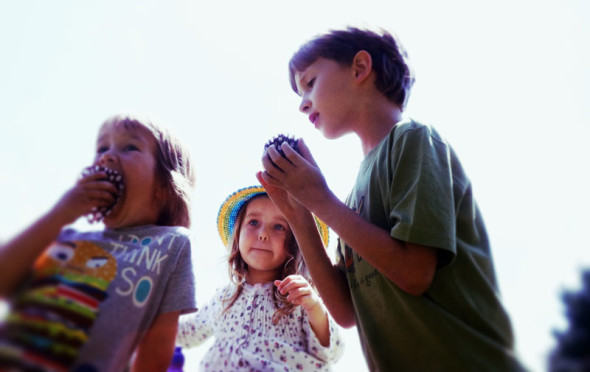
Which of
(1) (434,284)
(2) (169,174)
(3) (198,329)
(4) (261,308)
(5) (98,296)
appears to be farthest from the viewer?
(3) (198,329)

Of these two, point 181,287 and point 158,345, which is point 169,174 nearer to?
point 181,287

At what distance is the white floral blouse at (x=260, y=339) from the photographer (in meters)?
2.10

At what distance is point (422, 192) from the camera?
56.6 inches

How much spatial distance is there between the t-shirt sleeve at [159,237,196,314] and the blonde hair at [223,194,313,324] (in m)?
0.80

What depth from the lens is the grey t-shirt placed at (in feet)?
3.45

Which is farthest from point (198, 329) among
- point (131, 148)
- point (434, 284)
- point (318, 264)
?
point (434, 284)

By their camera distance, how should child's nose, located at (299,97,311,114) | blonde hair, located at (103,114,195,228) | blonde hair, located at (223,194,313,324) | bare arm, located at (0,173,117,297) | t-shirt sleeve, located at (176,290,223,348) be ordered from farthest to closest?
t-shirt sleeve, located at (176,290,223,348)
blonde hair, located at (223,194,313,324)
child's nose, located at (299,97,311,114)
blonde hair, located at (103,114,195,228)
bare arm, located at (0,173,117,297)

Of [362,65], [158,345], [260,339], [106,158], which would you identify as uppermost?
[362,65]

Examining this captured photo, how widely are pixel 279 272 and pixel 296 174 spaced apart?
107cm

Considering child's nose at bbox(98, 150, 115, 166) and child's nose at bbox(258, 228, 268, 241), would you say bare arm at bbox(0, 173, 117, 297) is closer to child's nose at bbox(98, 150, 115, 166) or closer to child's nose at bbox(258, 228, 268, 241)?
child's nose at bbox(98, 150, 115, 166)

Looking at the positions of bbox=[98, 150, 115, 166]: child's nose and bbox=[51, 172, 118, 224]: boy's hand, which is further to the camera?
bbox=[98, 150, 115, 166]: child's nose

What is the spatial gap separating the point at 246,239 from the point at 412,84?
121cm

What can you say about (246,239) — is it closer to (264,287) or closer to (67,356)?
(264,287)

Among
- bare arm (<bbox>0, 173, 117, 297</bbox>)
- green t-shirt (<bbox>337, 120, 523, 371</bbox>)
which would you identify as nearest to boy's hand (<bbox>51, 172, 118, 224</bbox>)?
bare arm (<bbox>0, 173, 117, 297</bbox>)
